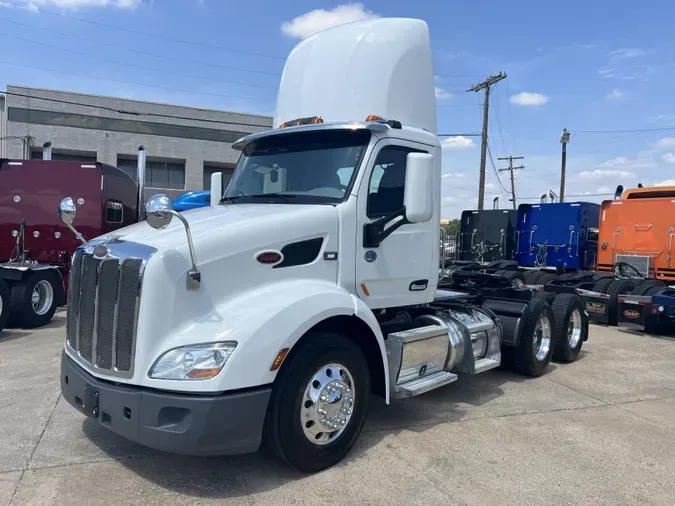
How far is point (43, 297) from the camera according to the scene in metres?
10.8

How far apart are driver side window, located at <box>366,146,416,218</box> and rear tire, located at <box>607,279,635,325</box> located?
26.1 feet

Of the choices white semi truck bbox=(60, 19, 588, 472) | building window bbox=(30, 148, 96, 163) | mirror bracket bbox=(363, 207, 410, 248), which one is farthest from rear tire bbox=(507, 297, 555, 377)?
building window bbox=(30, 148, 96, 163)

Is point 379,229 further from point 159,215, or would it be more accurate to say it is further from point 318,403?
point 159,215

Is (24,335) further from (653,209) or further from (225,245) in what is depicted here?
(653,209)

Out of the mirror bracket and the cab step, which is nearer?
the mirror bracket

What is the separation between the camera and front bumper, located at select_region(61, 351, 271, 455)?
3.43m

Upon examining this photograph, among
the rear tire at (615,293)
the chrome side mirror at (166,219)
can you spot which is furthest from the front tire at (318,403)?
the rear tire at (615,293)

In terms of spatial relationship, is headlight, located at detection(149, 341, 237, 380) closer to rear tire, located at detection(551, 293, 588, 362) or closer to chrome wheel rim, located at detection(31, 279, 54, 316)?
rear tire, located at detection(551, 293, 588, 362)

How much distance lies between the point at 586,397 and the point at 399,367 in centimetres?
279

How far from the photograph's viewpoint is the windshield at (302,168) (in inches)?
182

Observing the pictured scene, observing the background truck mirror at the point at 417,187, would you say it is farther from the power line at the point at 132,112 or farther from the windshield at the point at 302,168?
the power line at the point at 132,112

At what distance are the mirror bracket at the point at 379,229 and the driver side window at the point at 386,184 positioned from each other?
0.07m

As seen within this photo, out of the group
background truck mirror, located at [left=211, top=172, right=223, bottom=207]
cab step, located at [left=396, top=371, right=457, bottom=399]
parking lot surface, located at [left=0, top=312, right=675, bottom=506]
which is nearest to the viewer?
parking lot surface, located at [left=0, top=312, right=675, bottom=506]

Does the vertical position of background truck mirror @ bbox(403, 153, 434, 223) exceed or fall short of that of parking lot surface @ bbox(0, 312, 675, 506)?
it exceeds it
